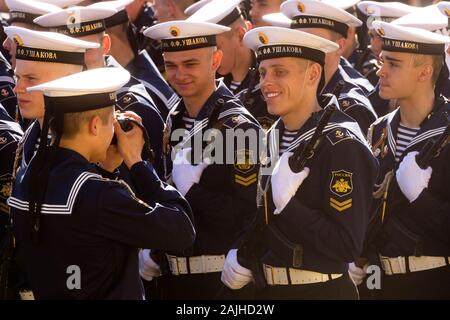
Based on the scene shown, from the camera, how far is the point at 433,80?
8.23 meters

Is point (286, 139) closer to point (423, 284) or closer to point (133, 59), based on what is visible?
point (423, 284)

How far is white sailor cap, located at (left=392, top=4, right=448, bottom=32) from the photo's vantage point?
8.74 metres

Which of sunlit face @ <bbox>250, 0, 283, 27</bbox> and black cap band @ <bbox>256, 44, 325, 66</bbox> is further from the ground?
sunlit face @ <bbox>250, 0, 283, 27</bbox>

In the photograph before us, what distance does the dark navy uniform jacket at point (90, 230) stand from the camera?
Answer: 5.72 meters

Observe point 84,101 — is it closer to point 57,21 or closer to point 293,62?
point 293,62

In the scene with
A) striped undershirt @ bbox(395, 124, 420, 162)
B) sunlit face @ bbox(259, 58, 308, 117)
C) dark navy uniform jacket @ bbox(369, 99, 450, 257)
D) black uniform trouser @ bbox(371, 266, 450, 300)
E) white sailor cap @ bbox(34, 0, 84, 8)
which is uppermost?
white sailor cap @ bbox(34, 0, 84, 8)

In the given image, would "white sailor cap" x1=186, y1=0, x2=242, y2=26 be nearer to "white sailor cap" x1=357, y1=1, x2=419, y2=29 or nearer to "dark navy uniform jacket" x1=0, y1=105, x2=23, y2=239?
"white sailor cap" x1=357, y1=1, x2=419, y2=29

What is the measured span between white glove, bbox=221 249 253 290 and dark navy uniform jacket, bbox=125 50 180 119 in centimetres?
275

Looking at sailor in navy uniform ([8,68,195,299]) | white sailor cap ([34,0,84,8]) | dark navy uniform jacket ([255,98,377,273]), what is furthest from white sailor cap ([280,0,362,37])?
sailor in navy uniform ([8,68,195,299])

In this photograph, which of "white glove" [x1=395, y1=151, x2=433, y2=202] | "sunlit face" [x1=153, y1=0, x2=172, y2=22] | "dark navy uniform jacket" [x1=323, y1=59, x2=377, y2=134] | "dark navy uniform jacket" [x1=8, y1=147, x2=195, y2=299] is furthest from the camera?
"sunlit face" [x1=153, y1=0, x2=172, y2=22]

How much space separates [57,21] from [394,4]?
3308 millimetres

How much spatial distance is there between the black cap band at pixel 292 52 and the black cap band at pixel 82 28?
2437 millimetres

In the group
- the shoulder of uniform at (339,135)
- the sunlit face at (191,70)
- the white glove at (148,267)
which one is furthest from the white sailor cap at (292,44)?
the white glove at (148,267)

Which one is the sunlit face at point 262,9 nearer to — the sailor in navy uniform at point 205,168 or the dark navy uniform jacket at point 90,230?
the sailor in navy uniform at point 205,168
